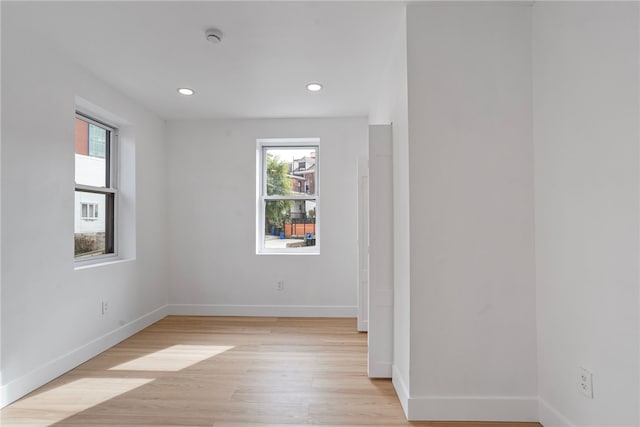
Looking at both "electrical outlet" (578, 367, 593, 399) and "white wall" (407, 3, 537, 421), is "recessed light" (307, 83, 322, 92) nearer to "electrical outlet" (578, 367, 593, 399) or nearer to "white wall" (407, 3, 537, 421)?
"white wall" (407, 3, 537, 421)

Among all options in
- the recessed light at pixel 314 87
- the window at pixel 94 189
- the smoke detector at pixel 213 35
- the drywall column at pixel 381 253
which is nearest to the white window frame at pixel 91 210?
the window at pixel 94 189

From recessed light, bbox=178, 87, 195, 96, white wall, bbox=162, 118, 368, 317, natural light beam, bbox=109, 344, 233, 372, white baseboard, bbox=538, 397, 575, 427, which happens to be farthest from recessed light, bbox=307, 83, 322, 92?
white baseboard, bbox=538, 397, 575, 427

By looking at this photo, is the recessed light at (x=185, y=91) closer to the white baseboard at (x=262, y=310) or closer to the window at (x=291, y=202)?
the window at (x=291, y=202)

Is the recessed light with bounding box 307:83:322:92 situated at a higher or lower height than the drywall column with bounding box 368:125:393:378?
higher

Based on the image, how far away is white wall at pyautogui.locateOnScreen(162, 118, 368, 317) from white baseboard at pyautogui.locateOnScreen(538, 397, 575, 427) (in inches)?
99.1

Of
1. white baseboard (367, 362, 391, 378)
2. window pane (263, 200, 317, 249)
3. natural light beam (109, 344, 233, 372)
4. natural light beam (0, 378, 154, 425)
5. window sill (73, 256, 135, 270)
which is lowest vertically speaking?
natural light beam (109, 344, 233, 372)

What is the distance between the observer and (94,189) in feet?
11.1

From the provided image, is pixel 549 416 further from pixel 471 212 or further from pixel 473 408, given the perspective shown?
pixel 471 212

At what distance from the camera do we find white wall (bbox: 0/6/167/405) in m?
2.29

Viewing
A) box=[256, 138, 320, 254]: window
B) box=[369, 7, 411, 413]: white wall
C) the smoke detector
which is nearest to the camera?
box=[369, 7, 411, 413]: white wall

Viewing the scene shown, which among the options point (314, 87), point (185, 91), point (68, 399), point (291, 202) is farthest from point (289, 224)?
point (68, 399)

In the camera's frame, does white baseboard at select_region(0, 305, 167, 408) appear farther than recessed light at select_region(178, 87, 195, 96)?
No

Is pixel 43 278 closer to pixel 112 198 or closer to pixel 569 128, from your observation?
pixel 112 198

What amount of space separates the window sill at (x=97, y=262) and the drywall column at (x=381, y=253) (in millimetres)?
2417
